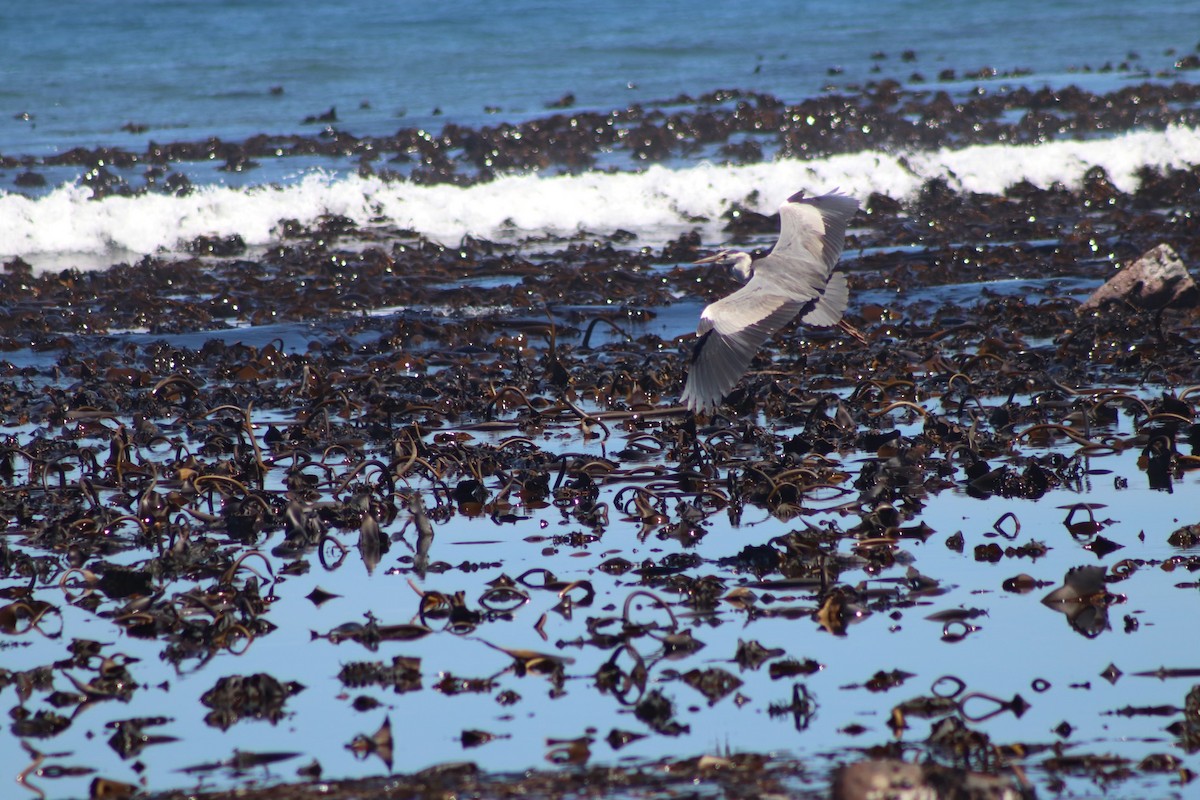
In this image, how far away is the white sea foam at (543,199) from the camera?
44.2ft

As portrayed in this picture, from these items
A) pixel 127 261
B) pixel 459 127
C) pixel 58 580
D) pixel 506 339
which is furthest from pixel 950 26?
pixel 58 580

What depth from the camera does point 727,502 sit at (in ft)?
16.8

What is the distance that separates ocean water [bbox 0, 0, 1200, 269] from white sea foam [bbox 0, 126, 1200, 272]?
0.03 meters

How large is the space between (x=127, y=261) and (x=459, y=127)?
7.00 meters

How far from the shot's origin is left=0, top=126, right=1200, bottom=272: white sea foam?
13477mm

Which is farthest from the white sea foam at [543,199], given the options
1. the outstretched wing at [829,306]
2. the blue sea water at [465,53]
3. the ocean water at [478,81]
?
the outstretched wing at [829,306]

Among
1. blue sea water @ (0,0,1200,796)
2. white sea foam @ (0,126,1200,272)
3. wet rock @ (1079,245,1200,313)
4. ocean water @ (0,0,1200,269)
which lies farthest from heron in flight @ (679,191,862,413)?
ocean water @ (0,0,1200,269)

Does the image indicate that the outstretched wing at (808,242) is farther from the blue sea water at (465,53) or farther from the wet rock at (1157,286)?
the blue sea water at (465,53)

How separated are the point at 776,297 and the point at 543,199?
7910 mm

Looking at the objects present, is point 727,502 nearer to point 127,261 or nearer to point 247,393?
point 247,393

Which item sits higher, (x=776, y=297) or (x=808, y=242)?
(x=808, y=242)

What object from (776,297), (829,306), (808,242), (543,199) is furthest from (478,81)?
(776,297)

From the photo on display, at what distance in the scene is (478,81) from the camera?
79.3 ft

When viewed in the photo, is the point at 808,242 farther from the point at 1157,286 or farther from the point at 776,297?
the point at 1157,286
